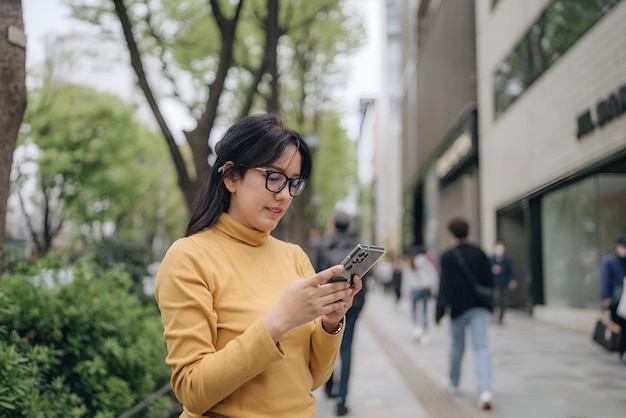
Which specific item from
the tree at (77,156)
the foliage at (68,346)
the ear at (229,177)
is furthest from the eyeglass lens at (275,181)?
the tree at (77,156)

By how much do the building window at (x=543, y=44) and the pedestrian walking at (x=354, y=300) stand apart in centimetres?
669

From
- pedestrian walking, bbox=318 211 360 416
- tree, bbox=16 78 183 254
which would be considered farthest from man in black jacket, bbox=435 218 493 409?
tree, bbox=16 78 183 254

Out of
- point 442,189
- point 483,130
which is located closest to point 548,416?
point 483,130

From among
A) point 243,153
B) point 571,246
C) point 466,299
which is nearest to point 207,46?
point 466,299

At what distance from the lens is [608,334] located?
8086mm

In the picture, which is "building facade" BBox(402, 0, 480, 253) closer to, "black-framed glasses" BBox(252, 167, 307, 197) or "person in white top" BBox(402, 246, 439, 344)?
"person in white top" BBox(402, 246, 439, 344)

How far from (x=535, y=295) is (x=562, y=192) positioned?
9.89 ft

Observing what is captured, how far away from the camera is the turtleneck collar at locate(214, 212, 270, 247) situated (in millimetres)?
1773

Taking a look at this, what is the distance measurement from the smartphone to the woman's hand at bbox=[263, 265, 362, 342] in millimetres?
18

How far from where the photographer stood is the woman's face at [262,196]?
68.1 inches

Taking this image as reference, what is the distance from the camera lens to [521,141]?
622 inches

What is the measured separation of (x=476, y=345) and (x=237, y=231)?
4.92m

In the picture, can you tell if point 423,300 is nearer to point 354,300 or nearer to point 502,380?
point 502,380

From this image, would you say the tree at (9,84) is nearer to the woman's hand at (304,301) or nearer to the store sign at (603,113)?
the woman's hand at (304,301)
